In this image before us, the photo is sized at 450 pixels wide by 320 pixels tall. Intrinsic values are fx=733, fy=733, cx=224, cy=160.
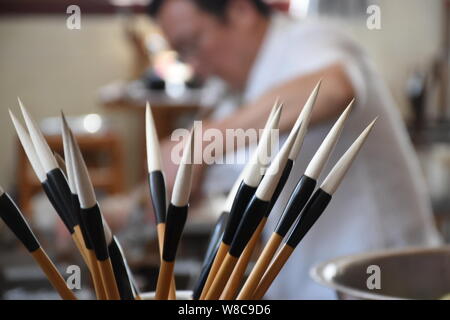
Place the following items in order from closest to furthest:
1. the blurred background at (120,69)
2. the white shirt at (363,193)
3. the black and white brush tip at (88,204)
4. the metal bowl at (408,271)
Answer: the black and white brush tip at (88,204)
the metal bowl at (408,271)
the white shirt at (363,193)
the blurred background at (120,69)

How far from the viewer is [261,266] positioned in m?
0.34

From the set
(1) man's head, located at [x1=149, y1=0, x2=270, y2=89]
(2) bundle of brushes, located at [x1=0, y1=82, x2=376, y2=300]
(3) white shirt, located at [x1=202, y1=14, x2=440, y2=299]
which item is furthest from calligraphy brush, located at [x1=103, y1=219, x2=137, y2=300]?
(1) man's head, located at [x1=149, y1=0, x2=270, y2=89]

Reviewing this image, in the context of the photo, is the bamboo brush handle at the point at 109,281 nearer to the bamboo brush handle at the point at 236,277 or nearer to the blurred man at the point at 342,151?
the bamboo brush handle at the point at 236,277

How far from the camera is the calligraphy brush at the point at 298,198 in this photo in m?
0.31

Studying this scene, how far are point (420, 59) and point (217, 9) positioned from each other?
10.4 feet

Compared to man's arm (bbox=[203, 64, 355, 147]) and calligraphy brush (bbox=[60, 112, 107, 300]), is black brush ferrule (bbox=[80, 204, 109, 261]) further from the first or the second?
man's arm (bbox=[203, 64, 355, 147])

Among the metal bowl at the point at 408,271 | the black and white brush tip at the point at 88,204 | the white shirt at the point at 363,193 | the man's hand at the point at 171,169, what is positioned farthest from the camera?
the white shirt at the point at 363,193

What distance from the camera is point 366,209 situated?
3.35ft

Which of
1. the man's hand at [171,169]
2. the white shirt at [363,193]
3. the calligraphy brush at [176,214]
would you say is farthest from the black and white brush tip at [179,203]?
the white shirt at [363,193]

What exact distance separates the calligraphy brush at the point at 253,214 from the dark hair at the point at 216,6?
1.00m

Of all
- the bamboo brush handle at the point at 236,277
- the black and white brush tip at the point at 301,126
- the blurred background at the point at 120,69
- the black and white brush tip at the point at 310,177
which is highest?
the blurred background at the point at 120,69

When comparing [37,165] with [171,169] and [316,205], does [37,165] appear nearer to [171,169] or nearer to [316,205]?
[316,205]

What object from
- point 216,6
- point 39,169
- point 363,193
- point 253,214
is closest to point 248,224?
point 253,214

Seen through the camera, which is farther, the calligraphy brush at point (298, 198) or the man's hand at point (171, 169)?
the man's hand at point (171, 169)
